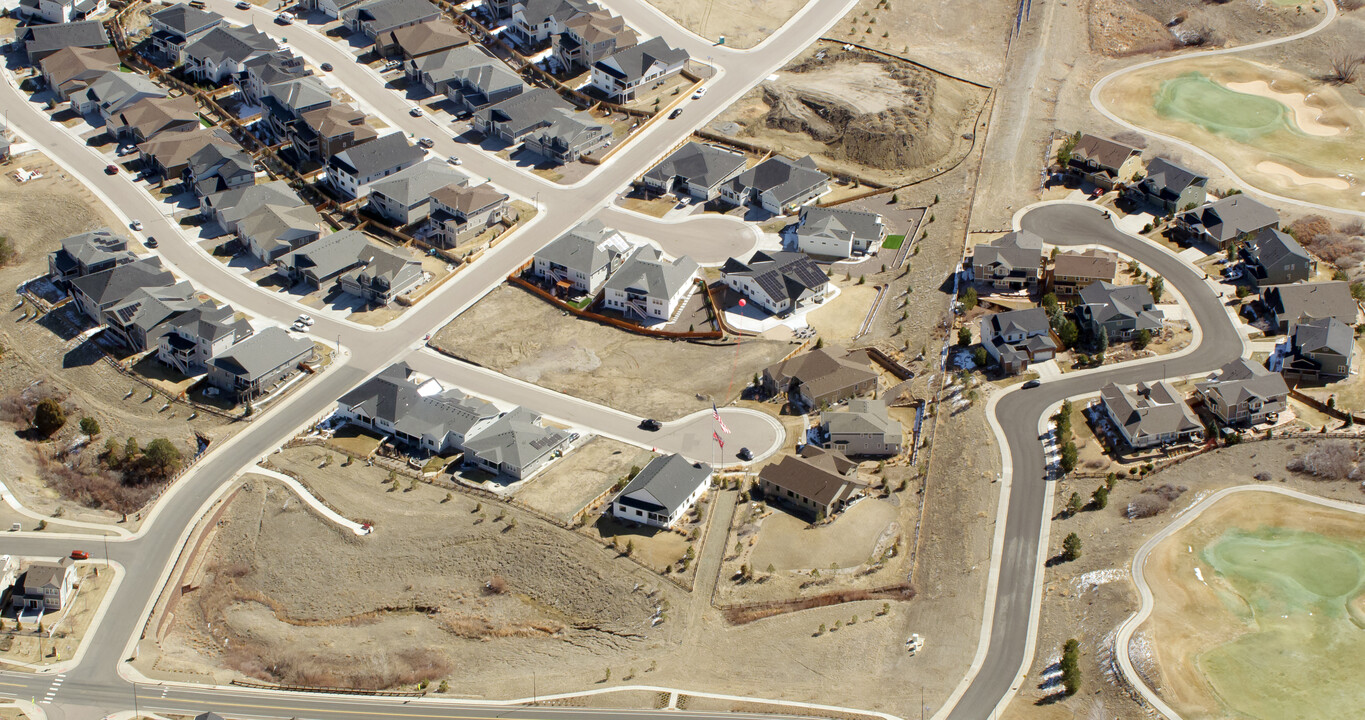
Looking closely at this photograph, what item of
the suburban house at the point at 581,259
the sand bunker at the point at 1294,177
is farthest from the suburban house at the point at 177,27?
the sand bunker at the point at 1294,177

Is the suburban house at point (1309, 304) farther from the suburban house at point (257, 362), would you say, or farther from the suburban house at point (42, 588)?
the suburban house at point (42, 588)

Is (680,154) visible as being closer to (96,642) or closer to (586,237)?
(586,237)

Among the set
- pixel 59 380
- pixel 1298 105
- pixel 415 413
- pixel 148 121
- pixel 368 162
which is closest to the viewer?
pixel 415 413

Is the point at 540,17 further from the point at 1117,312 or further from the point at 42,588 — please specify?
the point at 42,588

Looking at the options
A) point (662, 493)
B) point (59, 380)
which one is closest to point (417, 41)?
point (59, 380)

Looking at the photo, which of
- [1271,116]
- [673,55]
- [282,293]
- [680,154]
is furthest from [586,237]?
[1271,116]
